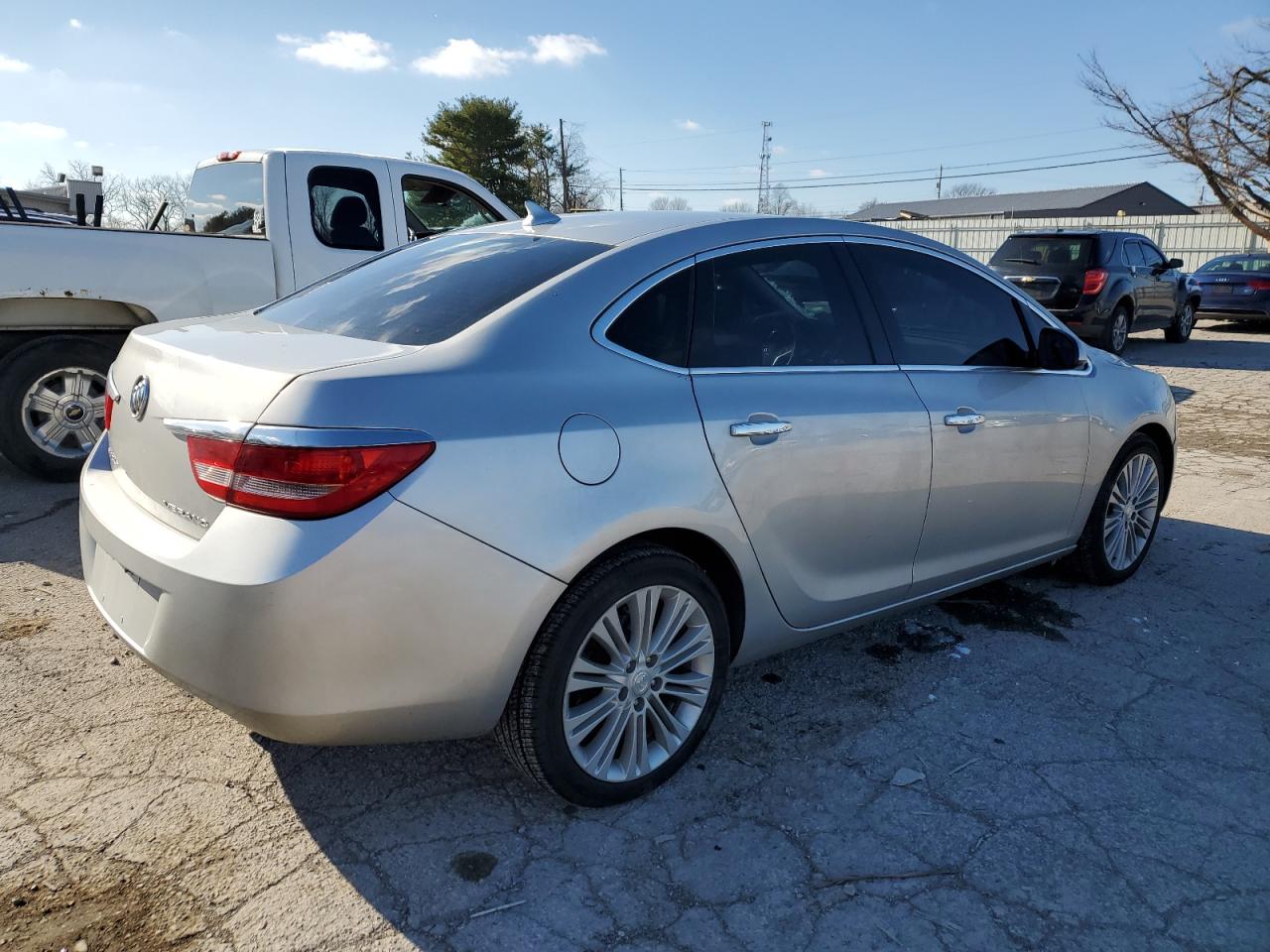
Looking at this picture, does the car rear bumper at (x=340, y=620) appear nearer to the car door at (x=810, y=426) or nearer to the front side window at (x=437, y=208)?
the car door at (x=810, y=426)

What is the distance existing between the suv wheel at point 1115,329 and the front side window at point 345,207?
10.1 metres

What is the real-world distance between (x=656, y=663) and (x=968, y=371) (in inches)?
68.1

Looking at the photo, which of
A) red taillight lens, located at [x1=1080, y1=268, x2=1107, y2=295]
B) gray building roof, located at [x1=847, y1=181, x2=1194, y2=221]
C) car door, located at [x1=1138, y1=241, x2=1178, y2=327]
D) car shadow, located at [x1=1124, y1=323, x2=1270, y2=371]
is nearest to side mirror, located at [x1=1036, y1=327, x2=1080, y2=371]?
red taillight lens, located at [x1=1080, y1=268, x2=1107, y2=295]

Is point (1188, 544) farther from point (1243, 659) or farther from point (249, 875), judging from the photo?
point (249, 875)

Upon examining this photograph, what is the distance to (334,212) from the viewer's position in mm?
6312

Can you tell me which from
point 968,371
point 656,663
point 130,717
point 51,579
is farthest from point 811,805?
point 51,579

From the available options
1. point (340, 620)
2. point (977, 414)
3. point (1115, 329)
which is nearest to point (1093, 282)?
point (1115, 329)

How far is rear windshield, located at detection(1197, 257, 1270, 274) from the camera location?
688 inches

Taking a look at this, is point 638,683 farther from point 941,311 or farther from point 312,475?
point 941,311

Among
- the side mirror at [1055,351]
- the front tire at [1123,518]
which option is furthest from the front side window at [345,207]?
the front tire at [1123,518]

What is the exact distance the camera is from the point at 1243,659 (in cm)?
371

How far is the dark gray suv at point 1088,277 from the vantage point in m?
12.4

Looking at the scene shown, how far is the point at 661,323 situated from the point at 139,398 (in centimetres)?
146

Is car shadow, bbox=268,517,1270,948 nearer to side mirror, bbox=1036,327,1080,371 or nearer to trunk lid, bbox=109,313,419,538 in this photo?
trunk lid, bbox=109,313,419,538
